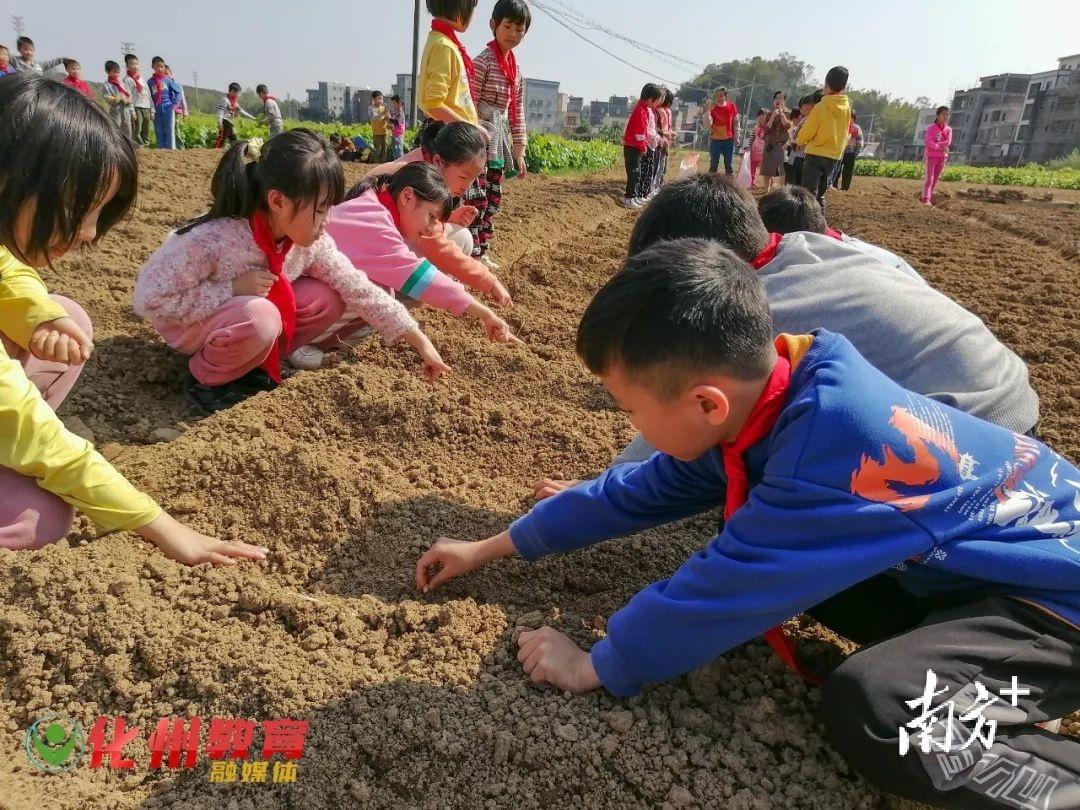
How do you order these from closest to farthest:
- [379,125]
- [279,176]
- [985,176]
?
[279,176]
[379,125]
[985,176]

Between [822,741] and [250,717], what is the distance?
44.8 inches

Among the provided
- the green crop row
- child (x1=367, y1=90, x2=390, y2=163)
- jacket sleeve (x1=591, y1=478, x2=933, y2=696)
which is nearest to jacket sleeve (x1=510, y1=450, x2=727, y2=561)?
jacket sleeve (x1=591, y1=478, x2=933, y2=696)

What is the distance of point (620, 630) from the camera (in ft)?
4.62

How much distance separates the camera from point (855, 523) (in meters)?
1.23

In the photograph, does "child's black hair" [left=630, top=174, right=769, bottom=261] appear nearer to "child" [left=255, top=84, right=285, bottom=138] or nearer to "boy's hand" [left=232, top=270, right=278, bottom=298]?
"boy's hand" [left=232, top=270, right=278, bottom=298]

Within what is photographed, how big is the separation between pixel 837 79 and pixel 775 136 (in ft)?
15.9

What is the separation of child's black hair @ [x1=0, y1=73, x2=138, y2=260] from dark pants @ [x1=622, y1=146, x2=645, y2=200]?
8908 mm

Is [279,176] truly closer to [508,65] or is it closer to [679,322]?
[679,322]

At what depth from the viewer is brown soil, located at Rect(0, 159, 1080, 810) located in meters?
1.41

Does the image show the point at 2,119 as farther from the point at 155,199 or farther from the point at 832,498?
the point at 155,199

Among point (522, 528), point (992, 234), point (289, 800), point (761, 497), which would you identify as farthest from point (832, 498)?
point (992, 234)

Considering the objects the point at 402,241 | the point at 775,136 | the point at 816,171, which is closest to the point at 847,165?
the point at 775,136

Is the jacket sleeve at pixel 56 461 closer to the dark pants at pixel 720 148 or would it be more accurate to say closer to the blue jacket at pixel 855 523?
the blue jacket at pixel 855 523

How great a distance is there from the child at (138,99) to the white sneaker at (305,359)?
11.5 meters
